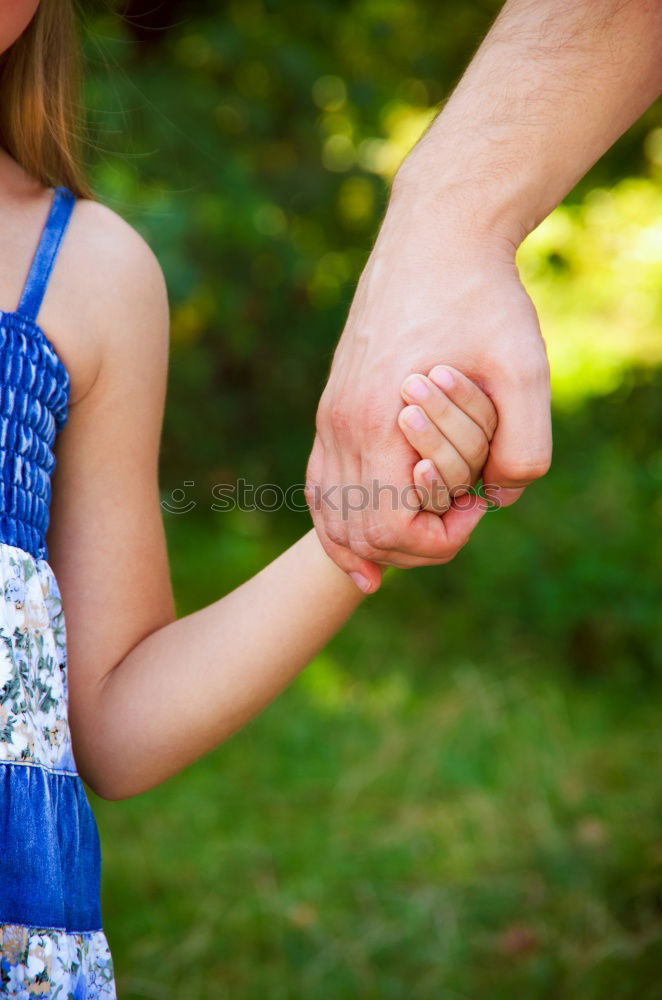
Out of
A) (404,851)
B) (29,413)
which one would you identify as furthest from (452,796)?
(29,413)

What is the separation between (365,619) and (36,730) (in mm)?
3051

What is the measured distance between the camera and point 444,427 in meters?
1.10

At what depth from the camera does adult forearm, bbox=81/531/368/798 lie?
1188 mm

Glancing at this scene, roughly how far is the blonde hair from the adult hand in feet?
1.43

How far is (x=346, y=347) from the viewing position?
1.17 metres

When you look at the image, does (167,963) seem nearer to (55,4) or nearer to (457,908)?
(457,908)

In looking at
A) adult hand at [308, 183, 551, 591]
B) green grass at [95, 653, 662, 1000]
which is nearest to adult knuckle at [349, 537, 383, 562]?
adult hand at [308, 183, 551, 591]

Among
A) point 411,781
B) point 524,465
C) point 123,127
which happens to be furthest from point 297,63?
point 524,465

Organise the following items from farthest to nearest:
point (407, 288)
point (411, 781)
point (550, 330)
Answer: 1. point (550, 330)
2. point (411, 781)
3. point (407, 288)

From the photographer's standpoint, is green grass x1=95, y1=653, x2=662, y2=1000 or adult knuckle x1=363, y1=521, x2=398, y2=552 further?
green grass x1=95, y1=653, x2=662, y2=1000

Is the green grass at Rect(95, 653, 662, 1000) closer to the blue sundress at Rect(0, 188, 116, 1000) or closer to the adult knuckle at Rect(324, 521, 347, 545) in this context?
the blue sundress at Rect(0, 188, 116, 1000)

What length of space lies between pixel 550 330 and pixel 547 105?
15.1 ft

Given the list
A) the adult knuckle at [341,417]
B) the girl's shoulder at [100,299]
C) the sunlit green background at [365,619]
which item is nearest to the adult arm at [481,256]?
the adult knuckle at [341,417]

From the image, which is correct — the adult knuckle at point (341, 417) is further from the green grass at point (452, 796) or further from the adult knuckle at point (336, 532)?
the green grass at point (452, 796)
